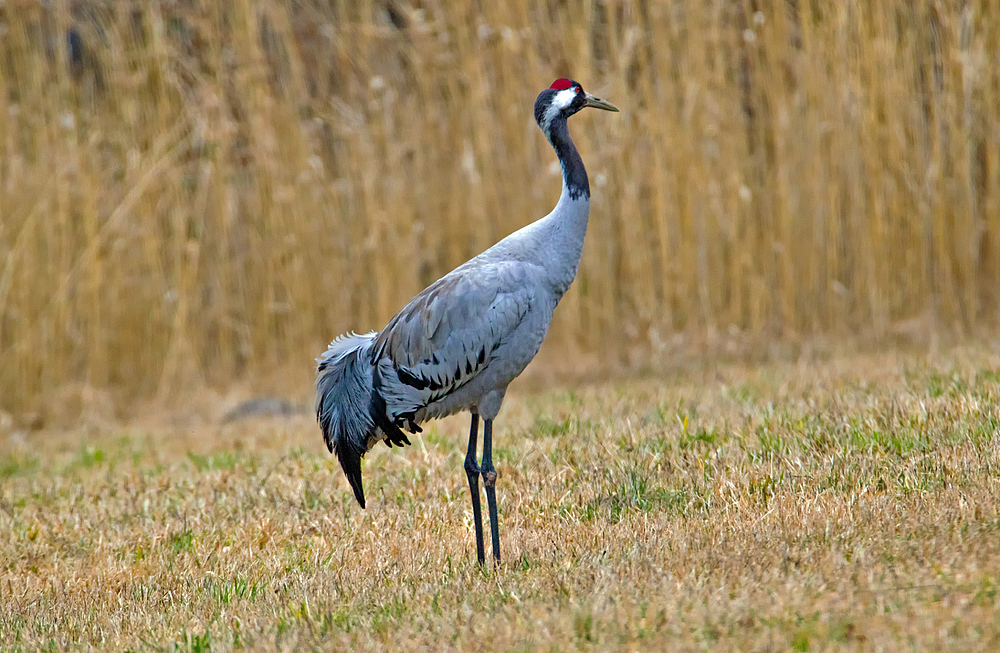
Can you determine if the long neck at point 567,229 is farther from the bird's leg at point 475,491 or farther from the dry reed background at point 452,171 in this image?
the dry reed background at point 452,171

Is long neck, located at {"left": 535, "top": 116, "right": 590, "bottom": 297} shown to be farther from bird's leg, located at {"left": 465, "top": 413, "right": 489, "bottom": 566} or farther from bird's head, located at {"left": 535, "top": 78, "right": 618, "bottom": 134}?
bird's leg, located at {"left": 465, "top": 413, "right": 489, "bottom": 566}

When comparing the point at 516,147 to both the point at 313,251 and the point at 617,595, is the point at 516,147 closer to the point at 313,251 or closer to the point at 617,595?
the point at 313,251

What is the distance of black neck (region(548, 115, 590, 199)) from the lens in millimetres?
4621

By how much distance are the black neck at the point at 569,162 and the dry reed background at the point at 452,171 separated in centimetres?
Result: 363

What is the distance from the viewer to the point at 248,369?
9.04m

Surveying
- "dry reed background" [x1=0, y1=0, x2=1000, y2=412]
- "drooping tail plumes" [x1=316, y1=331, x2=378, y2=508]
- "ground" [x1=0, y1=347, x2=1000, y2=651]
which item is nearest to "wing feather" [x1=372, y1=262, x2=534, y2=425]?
"drooping tail plumes" [x1=316, y1=331, x2=378, y2=508]

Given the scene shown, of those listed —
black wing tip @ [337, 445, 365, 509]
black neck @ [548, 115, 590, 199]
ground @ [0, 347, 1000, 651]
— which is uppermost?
black neck @ [548, 115, 590, 199]

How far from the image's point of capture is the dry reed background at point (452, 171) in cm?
806

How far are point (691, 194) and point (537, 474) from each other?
355 centimetres

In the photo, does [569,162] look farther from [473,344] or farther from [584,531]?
[584,531]

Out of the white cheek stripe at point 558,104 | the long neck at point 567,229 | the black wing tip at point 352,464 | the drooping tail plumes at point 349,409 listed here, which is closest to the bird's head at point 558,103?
the white cheek stripe at point 558,104

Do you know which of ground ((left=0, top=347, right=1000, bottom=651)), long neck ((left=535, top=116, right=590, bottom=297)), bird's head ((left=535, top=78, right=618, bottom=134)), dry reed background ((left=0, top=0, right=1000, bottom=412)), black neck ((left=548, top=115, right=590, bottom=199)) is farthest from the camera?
dry reed background ((left=0, top=0, right=1000, bottom=412))

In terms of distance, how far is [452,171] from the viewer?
28.7 ft

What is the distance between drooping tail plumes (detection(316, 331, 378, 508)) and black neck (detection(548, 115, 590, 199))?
1.02 meters
